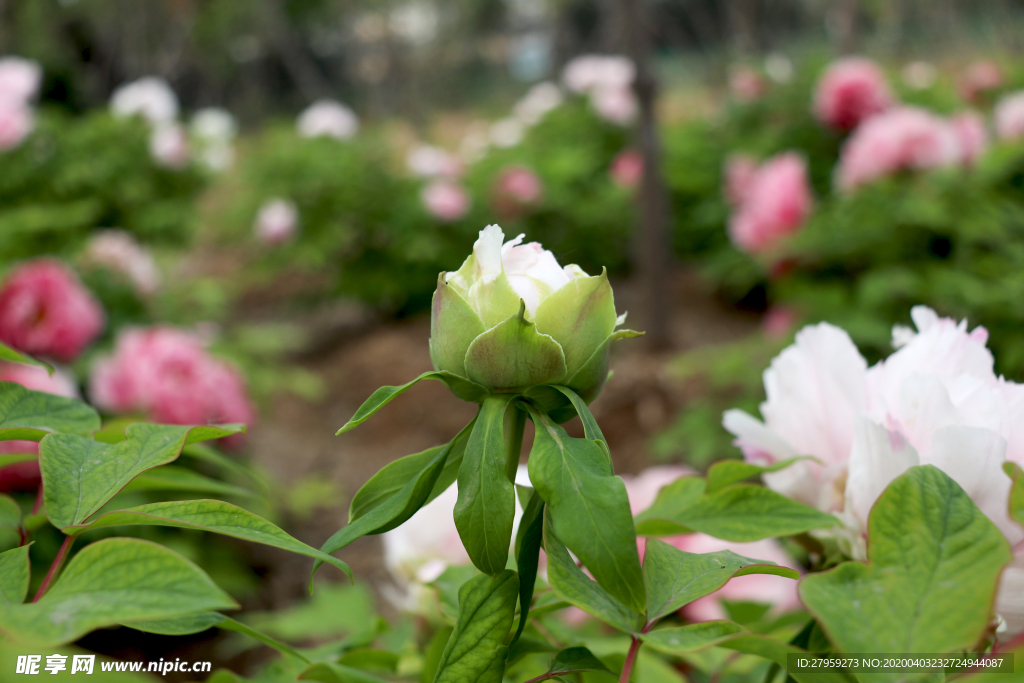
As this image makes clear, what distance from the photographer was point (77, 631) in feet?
0.57

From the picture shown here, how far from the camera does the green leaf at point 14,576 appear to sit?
21 centimetres

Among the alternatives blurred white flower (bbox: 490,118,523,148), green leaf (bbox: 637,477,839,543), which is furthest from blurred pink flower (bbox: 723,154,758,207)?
green leaf (bbox: 637,477,839,543)

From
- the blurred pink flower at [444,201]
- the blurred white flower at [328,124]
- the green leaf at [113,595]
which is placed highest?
the blurred white flower at [328,124]

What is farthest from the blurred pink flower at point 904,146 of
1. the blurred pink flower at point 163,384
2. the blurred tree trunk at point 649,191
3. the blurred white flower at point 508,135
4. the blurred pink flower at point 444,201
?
the blurred white flower at point 508,135

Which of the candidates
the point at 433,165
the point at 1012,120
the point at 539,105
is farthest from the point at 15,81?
the point at 539,105

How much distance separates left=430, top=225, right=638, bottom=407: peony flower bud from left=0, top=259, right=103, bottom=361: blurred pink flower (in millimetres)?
1216

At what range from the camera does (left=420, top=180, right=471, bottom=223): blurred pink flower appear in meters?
3.01

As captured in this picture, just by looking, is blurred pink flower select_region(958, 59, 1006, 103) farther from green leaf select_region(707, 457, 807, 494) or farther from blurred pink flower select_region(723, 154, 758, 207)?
green leaf select_region(707, 457, 807, 494)

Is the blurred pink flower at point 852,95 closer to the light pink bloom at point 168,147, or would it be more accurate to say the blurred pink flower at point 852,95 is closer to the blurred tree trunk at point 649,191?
the blurred tree trunk at point 649,191

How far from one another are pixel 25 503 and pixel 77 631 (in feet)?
3.97

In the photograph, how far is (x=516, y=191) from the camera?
3104mm

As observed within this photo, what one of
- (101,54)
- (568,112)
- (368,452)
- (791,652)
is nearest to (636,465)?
(368,452)

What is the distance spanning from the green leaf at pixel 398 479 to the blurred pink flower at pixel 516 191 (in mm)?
2902

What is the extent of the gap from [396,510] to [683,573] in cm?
10
